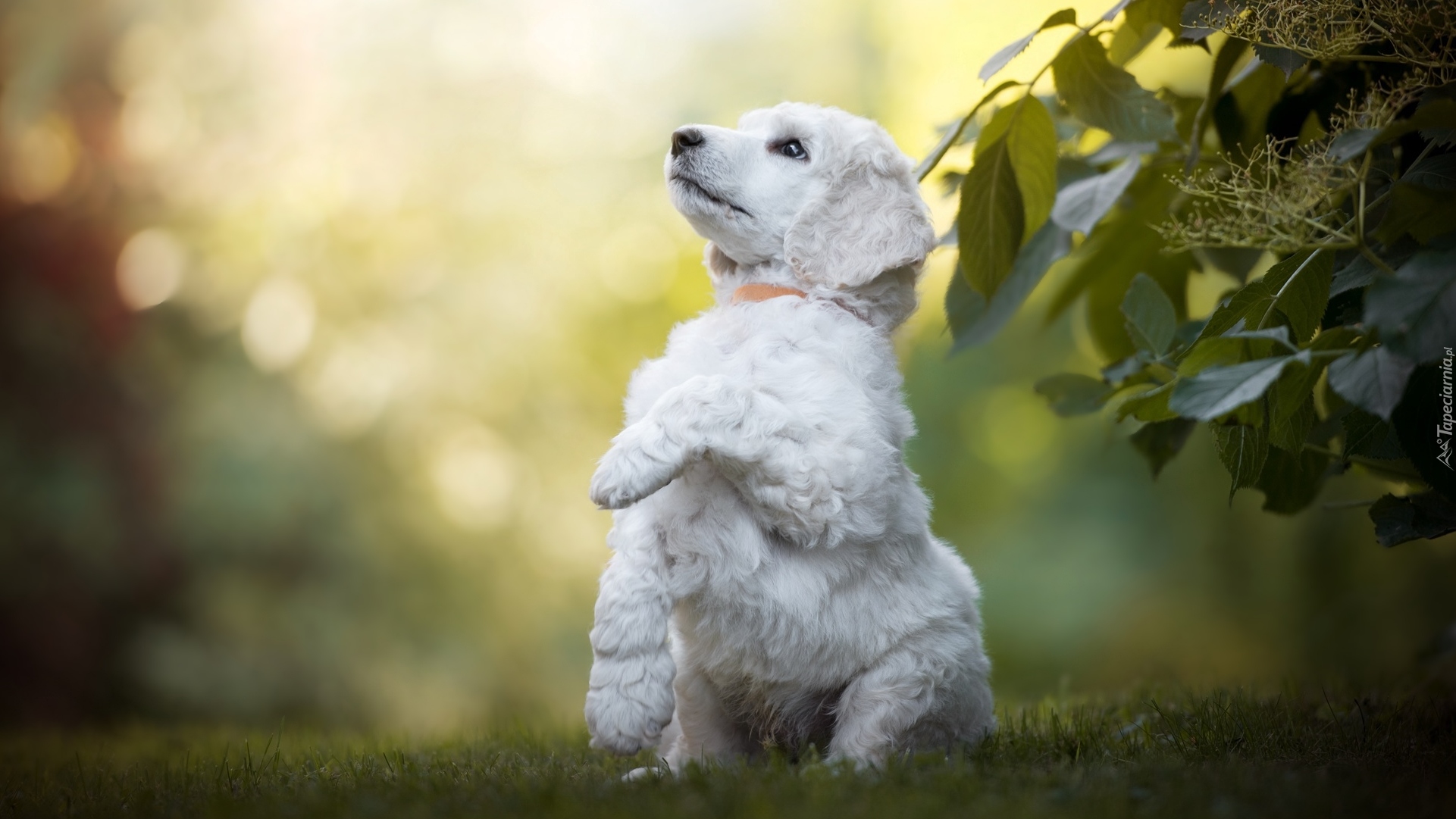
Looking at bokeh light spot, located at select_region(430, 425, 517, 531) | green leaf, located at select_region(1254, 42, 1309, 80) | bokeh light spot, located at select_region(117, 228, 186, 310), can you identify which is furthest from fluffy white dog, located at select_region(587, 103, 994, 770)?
bokeh light spot, located at select_region(117, 228, 186, 310)

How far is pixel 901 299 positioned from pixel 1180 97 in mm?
1048

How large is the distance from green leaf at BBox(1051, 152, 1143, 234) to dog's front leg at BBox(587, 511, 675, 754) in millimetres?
1335

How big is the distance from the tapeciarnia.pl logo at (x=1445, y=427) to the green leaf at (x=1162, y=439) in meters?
0.84

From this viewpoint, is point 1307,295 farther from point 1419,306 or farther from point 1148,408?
point 1419,306

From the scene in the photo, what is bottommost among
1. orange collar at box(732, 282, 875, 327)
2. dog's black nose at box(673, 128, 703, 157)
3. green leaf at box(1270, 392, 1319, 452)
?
green leaf at box(1270, 392, 1319, 452)

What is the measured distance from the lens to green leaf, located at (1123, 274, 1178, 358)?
2602 mm

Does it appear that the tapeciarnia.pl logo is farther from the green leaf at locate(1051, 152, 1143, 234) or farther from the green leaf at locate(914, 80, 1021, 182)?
the green leaf at locate(914, 80, 1021, 182)

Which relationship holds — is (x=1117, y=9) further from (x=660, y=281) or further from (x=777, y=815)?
(x=660, y=281)

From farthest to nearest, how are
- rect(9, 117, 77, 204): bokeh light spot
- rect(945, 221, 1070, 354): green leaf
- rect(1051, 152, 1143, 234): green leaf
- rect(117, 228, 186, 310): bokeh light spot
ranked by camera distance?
rect(117, 228, 186, 310): bokeh light spot, rect(9, 117, 77, 204): bokeh light spot, rect(945, 221, 1070, 354): green leaf, rect(1051, 152, 1143, 234): green leaf

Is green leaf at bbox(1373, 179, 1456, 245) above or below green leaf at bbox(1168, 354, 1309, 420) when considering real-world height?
above

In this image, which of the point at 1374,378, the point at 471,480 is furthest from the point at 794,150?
the point at 471,480

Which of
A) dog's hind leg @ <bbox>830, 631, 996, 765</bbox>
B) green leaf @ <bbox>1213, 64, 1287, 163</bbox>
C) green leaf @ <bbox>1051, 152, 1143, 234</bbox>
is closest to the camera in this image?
dog's hind leg @ <bbox>830, 631, 996, 765</bbox>

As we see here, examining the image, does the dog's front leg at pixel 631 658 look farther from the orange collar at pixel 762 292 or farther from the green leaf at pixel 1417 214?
the green leaf at pixel 1417 214

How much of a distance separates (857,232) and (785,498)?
72cm
